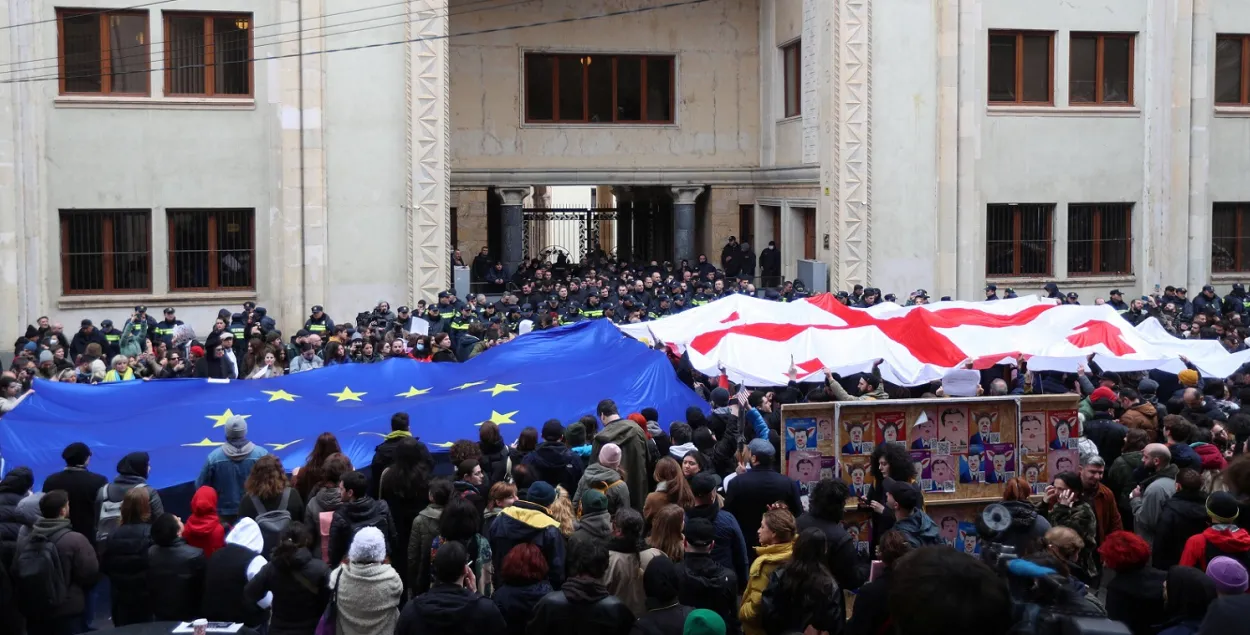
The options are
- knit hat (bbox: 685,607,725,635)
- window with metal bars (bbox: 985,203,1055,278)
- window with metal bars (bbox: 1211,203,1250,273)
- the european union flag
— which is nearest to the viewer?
knit hat (bbox: 685,607,725,635)

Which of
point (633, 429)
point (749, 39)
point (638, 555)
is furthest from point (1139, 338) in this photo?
Result: point (749, 39)

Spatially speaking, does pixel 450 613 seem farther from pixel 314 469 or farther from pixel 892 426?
pixel 892 426

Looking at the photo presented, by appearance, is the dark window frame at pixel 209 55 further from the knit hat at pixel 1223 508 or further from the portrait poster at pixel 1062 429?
the knit hat at pixel 1223 508

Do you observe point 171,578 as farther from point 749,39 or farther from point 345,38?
point 749,39

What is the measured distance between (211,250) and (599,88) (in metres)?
11.1

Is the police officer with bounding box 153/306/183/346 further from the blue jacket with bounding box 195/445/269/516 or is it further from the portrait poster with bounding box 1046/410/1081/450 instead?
the portrait poster with bounding box 1046/410/1081/450

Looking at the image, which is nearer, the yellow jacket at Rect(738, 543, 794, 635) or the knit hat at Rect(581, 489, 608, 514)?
the yellow jacket at Rect(738, 543, 794, 635)

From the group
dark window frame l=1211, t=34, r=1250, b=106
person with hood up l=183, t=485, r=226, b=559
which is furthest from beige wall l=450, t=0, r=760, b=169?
person with hood up l=183, t=485, r=226, b=559

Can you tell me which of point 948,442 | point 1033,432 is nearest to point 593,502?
point 948,442

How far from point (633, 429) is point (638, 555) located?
10.7 ft

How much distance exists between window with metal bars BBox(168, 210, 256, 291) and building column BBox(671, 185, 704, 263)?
1121 cm

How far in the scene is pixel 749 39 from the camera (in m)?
33.0

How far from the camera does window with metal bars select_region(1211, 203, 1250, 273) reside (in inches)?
1182

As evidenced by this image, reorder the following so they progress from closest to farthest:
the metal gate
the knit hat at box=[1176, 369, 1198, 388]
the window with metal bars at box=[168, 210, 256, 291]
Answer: the knit hat at box=[1176, 369, 1198, 388] → the window with metal bars at box=[168, 210, 256, 291] → the metal gate
